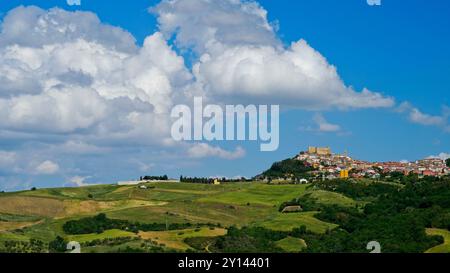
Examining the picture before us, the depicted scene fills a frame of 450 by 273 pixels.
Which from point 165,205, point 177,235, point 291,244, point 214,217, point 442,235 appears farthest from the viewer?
point 165,205

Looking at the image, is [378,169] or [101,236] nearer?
[101,236]

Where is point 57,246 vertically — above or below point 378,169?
below

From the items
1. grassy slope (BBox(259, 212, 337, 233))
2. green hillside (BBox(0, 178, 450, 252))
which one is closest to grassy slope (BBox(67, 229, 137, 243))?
green hillside (BBox(0, 178, 450, 252))

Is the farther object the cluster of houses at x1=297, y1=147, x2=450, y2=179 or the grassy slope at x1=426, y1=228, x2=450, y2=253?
the cluster of houses at x1=297, y1=147, x2=450, y2=179

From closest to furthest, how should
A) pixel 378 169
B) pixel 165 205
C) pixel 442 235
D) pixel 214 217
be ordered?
pixel 442 235, pixel 214 217, pixel 165 205, pixel 378 169

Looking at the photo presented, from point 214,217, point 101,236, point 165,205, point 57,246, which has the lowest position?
point 57,246

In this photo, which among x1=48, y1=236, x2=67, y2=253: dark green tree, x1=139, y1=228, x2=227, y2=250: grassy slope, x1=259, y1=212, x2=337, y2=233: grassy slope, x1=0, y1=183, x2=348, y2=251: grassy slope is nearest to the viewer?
x1=48, y1=236, x2=67, y2=253: dark green tree

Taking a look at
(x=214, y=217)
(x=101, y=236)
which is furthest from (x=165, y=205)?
(x=101, y=236)

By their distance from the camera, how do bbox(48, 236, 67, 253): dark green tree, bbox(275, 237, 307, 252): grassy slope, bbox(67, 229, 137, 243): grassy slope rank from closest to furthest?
bbox(48, 236, 67, 253): dark green tree, bbox(275, 237, 307, 252): grassy slope, bbox(67, 229, 137, 243): grassy slope

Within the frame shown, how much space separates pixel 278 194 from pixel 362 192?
15637mm

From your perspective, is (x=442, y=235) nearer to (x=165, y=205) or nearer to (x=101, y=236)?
(x=101, y=236)

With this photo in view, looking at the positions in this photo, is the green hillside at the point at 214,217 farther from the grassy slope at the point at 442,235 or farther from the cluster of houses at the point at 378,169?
the cluster of houses at the point at 378,169

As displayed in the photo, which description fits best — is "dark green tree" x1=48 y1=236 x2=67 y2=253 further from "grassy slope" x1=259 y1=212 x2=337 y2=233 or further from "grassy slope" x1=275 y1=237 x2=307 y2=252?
"grassy slope" x1=259 y1=212 x2=337 y2=233

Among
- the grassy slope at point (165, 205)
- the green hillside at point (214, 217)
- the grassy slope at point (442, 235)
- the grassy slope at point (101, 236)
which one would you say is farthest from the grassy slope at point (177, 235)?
the grassy slope at point (442, 235)
